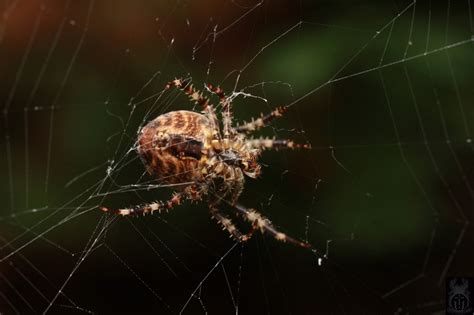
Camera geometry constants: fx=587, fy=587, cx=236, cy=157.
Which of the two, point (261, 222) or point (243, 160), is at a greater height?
point (243, 160)

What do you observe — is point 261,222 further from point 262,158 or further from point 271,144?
point 262,158

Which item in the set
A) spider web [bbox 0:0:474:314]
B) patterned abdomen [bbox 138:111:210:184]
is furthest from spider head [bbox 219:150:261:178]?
spider web [bbox 0:0:474:314]

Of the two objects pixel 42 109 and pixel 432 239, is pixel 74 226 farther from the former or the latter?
pixel 432 239

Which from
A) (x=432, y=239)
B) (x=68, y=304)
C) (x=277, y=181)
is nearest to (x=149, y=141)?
(x=277, y=181)

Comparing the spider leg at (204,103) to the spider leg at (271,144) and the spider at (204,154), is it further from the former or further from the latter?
the spider leg at (271,144)

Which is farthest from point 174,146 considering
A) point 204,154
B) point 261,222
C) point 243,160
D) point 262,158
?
point 262,158

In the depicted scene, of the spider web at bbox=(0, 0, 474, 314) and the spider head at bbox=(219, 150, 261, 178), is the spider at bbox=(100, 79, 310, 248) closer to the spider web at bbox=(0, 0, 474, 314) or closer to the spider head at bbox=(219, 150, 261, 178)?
the spider head at bbox=(219, 150, 261, 178)
